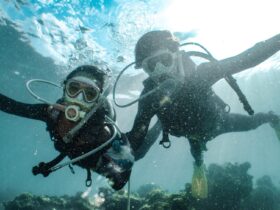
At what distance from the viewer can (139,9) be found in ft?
41.1

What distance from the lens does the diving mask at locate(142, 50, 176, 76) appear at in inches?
221

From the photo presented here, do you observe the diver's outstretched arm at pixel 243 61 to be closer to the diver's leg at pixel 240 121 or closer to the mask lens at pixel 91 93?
the diver's leg at pixel 240 121

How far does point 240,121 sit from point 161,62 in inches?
134

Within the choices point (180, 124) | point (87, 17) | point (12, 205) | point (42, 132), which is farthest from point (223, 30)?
point (42, 132)

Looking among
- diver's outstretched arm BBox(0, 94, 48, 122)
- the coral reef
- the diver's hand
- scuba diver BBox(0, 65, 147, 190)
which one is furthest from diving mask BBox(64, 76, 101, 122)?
the coral reef

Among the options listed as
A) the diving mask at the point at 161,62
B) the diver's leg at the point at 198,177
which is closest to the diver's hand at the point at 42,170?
the diving mask at the point at 161,62

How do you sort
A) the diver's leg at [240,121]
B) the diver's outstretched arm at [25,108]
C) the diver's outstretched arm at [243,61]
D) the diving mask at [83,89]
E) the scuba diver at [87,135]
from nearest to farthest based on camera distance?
1. the scuba diver at [87,135]
2. the diving mask at [83,89]
3. the diver's outstretched arm at [25,108]
4. the diver's outstretched arm at [243,61]
5. the diver's leg at [240,121]

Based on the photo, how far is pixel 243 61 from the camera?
5.18 metres

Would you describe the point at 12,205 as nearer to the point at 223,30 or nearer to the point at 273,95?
the point at 223,30

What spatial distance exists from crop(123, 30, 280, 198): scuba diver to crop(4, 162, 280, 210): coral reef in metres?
2.77

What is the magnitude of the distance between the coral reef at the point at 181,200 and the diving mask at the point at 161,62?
13.6 feet

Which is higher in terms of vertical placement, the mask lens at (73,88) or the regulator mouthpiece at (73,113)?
the mask lens at (73,88)

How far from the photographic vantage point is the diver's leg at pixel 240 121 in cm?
734

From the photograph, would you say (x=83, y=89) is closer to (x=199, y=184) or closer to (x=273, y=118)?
(x=199, y=184)
